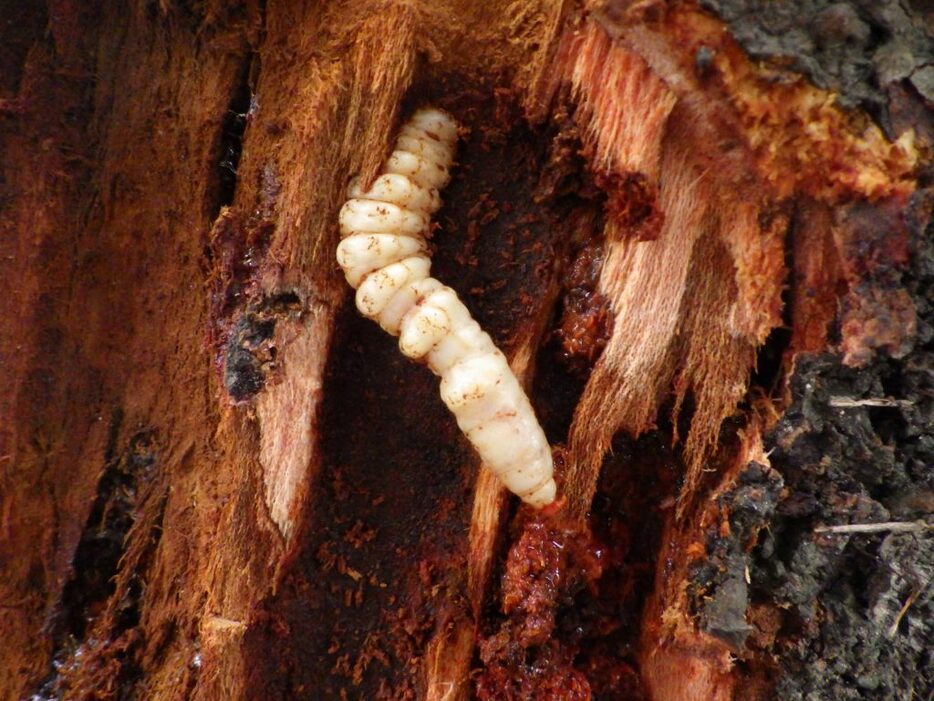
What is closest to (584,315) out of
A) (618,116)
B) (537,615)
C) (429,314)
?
(429,314)

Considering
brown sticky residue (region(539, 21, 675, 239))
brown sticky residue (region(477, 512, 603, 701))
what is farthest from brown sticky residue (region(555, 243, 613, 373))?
brown sticky residue (region(477, 512, 603, 701))

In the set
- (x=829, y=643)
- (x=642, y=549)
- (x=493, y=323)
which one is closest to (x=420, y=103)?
(x=493, y=323)

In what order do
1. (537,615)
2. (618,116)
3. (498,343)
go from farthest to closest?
1. (498,343)
2. (537,615)
3. (618,116)

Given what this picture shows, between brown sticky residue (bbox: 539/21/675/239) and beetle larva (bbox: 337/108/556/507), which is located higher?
brown sticky residue (bbox: 539/21/675/239)

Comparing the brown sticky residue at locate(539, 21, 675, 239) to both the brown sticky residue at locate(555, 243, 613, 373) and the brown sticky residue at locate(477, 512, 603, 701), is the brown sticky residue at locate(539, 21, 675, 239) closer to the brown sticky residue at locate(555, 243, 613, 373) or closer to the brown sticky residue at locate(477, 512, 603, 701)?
the brown sticky residue at locate(555, 243, 613, 373)

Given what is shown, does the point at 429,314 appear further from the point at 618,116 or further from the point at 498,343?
the point at 618,116
